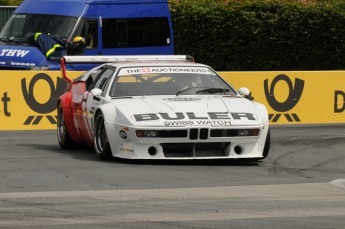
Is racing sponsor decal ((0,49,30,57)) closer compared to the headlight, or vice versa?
the headlight

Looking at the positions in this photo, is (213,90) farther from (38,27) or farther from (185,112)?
(38,27)

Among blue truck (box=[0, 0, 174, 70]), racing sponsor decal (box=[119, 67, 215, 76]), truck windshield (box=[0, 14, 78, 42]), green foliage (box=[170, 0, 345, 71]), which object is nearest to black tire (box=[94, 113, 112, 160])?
racing sponsor decal (box=[119, 67, 215, 76])

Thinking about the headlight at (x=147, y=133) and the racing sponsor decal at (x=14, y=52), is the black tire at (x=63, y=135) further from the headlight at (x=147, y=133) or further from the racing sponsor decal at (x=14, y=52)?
the racing sponsor decal at (x=14, y=52)

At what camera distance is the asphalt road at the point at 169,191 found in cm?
894

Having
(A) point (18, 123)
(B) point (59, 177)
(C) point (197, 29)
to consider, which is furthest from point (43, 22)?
(B) point (59, 177)

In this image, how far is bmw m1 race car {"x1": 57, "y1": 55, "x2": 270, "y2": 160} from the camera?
13.0 meters

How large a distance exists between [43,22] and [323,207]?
15175 millimetres

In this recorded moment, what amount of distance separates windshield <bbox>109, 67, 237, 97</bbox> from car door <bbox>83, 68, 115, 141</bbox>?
194 mm

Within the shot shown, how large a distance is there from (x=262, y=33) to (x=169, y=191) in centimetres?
2030

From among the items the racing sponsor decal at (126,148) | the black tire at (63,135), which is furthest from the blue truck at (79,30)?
the racing sponsor decal at (126,148)

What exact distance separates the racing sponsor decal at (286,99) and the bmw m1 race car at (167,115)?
595 cm

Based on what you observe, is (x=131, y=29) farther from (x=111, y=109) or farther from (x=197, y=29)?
(x=111, y=109)

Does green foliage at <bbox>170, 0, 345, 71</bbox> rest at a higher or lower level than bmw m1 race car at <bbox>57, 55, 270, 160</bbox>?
lower

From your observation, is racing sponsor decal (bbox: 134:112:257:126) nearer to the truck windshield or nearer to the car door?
the car door
